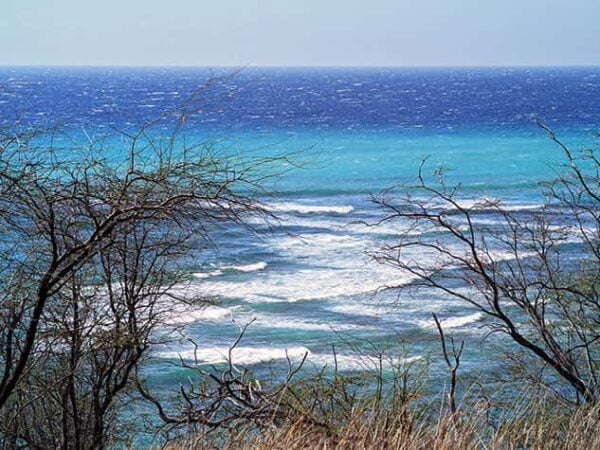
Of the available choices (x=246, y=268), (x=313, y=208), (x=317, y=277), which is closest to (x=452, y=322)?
(x=317, y=277)

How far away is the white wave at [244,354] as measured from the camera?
59.1 ft

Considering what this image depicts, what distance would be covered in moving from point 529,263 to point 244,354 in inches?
272

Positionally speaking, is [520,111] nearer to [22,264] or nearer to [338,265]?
[338,265]

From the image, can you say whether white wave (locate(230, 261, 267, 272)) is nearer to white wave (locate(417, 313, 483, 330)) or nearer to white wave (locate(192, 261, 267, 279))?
white wave (locate(192, 261, 267, 279))

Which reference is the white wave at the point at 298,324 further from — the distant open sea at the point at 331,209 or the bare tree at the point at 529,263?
the bare tree at the point at 529,263

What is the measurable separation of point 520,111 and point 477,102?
1644 cm

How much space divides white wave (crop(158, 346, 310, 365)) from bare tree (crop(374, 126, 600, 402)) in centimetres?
271

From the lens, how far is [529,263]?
20.9 metres

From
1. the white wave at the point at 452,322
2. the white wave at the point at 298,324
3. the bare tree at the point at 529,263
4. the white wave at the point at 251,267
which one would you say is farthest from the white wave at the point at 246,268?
the white wave at the point at 452,322

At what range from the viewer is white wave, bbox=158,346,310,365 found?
59.1 ft

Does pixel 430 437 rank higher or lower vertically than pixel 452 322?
higher

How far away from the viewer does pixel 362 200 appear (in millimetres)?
37438

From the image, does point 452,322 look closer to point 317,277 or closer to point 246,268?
point 317,277

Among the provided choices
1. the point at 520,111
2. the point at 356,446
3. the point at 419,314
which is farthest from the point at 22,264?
the point at 520,111
